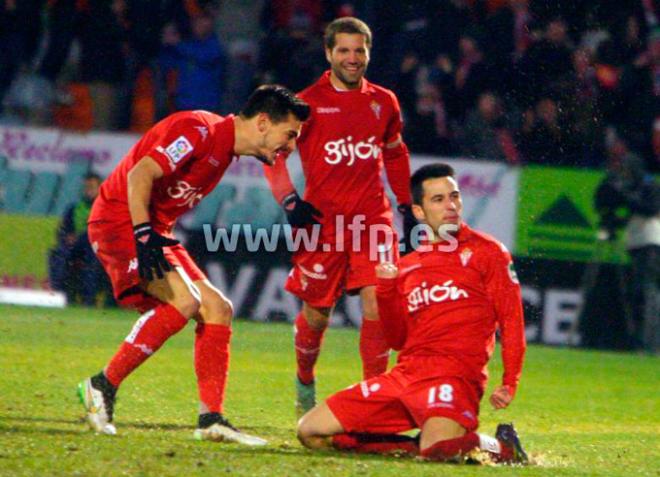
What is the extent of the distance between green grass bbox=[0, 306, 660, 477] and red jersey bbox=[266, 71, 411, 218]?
1286 mm

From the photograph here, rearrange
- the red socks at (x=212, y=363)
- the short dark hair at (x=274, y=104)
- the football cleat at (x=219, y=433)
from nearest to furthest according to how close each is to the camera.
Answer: the football cleat at (x=219, y=433) < the red socks at (x=212, y=363) < the short dark hair at (x=274, y=104)

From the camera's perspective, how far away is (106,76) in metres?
15.4

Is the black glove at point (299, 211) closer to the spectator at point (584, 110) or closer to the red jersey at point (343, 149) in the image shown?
the red jersey at point (343, 149)

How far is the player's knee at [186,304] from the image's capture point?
7.16 meters

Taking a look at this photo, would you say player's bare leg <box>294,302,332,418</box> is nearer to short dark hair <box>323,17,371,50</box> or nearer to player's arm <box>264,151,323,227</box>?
player's arm <box>264,151,323,227</box>

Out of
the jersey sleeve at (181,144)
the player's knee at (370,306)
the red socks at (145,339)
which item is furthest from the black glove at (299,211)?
the red socks at (145,339)

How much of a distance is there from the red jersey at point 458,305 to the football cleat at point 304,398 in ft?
5.20

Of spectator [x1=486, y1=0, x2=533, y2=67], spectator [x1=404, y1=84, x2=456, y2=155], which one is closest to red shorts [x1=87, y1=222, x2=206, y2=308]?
spectator [x1=404, y1=84, x2=456, y2=155]

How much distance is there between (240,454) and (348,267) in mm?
2204

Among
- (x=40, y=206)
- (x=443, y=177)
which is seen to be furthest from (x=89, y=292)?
(x=443, y=177)

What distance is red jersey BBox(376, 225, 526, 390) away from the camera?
22.0 ft

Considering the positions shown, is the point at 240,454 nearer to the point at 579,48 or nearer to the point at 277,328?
the point at 277,328

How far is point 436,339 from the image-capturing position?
6.77m

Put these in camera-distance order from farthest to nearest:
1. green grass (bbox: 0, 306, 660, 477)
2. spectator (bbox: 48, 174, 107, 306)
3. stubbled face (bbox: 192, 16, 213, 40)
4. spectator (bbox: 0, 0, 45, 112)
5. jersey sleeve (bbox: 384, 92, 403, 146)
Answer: spectator (bbox: 0, 0, 45, 112) → stubbled face (bbox: 192, 16, 213, 40) → spectator (bbox: 48, 174, 107, 306) → jersey sleeve (bbox: 384, 92, 403, 146) → green grass (bbox: 0, 306, 660, 477)
